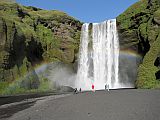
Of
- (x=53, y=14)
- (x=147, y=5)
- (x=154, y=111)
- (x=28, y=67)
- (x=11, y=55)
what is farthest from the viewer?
(x=53, y=14)

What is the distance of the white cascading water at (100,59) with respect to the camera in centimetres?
8850

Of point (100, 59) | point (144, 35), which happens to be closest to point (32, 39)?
point (100, 59)

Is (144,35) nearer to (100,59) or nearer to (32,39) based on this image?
(100,59)

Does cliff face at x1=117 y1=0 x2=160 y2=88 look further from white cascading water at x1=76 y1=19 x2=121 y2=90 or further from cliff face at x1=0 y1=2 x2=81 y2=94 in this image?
cliff face at x1=0 y1=2 x2=81 y2=94

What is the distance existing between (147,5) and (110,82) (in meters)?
24.8

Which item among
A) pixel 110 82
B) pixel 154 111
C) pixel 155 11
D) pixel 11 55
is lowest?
pixel 154 111

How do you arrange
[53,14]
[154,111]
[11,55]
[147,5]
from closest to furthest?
[154,111] → [11,55] → [147,5] → [53,14]

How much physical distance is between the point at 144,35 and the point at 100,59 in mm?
16018

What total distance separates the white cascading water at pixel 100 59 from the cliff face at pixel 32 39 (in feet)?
15.5

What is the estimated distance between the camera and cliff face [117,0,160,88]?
7325cm

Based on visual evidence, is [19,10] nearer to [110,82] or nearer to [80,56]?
[80,56]

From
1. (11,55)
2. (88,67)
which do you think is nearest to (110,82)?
(88,67)

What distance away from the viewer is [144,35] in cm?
8281

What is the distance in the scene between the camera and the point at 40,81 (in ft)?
281
